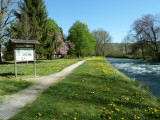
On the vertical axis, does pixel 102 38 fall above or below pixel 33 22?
above

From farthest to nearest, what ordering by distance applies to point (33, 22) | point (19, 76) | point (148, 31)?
point (148, 31) < point (33, 22) < point (19, 76)

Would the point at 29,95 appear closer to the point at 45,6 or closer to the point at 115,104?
the point at 115,104

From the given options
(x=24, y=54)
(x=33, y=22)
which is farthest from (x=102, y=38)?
(x=24, y=54)

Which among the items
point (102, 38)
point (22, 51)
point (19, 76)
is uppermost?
point (102, 38)

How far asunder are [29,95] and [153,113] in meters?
5.05

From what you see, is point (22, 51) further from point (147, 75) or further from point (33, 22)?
point (33, 22)

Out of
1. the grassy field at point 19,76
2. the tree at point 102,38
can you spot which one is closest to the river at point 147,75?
the grassy field at point 19,76

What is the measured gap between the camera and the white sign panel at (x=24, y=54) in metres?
8.99

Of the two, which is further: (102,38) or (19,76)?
(102,38)

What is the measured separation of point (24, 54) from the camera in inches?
367

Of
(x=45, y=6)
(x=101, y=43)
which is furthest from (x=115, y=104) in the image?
(x=101, y=43)

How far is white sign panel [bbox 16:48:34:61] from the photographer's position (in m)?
8.99

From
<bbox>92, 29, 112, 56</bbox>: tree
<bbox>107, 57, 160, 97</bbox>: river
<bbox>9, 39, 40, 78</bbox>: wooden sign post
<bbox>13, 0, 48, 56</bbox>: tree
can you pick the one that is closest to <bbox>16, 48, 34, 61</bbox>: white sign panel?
<bbox>9, 39, 40, 78</bbox>: wooden sign post

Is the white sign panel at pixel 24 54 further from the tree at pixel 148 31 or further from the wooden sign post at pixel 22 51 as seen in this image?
the tree at pixel 148 31
